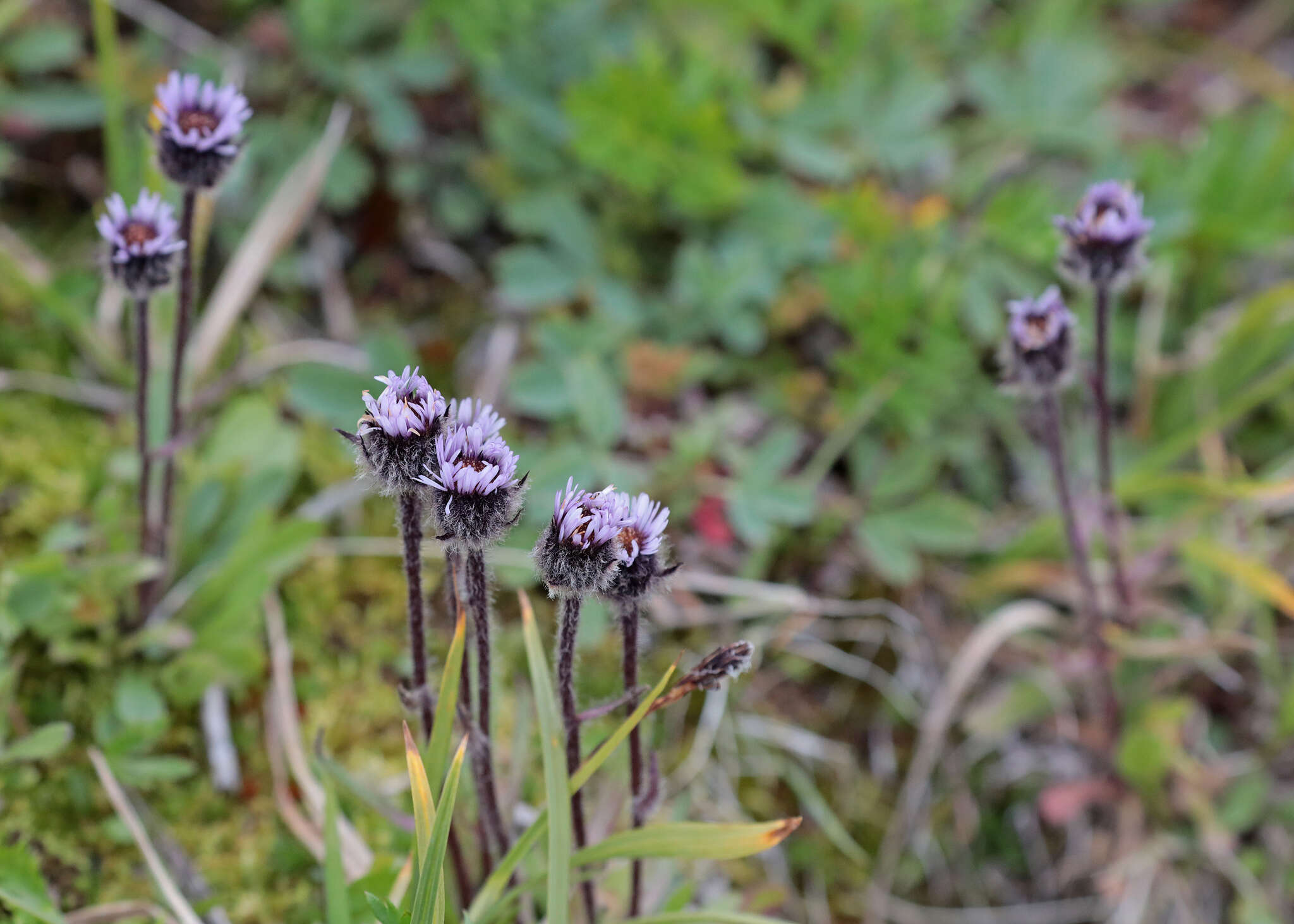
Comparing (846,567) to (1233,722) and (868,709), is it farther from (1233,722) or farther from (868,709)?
(1233,722)

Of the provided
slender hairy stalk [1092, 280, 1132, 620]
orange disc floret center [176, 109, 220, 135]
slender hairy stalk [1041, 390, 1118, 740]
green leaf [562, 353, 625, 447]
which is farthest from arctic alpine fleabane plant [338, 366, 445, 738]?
slender hairy stalk [1092, 280, 1132, 620]

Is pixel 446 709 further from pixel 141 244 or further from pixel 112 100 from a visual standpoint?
pixel 112 100

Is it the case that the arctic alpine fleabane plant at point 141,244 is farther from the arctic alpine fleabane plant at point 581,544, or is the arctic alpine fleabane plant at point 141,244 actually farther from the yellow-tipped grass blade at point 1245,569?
the yellow-tipped grass blade at point 1245,569

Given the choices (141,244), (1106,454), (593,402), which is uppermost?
(141,244)

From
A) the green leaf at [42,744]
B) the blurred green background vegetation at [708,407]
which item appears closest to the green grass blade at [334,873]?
the blurred green background vegetation at [708,407]

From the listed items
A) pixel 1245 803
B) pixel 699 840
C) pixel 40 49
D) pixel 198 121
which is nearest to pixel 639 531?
pixel 699 840
